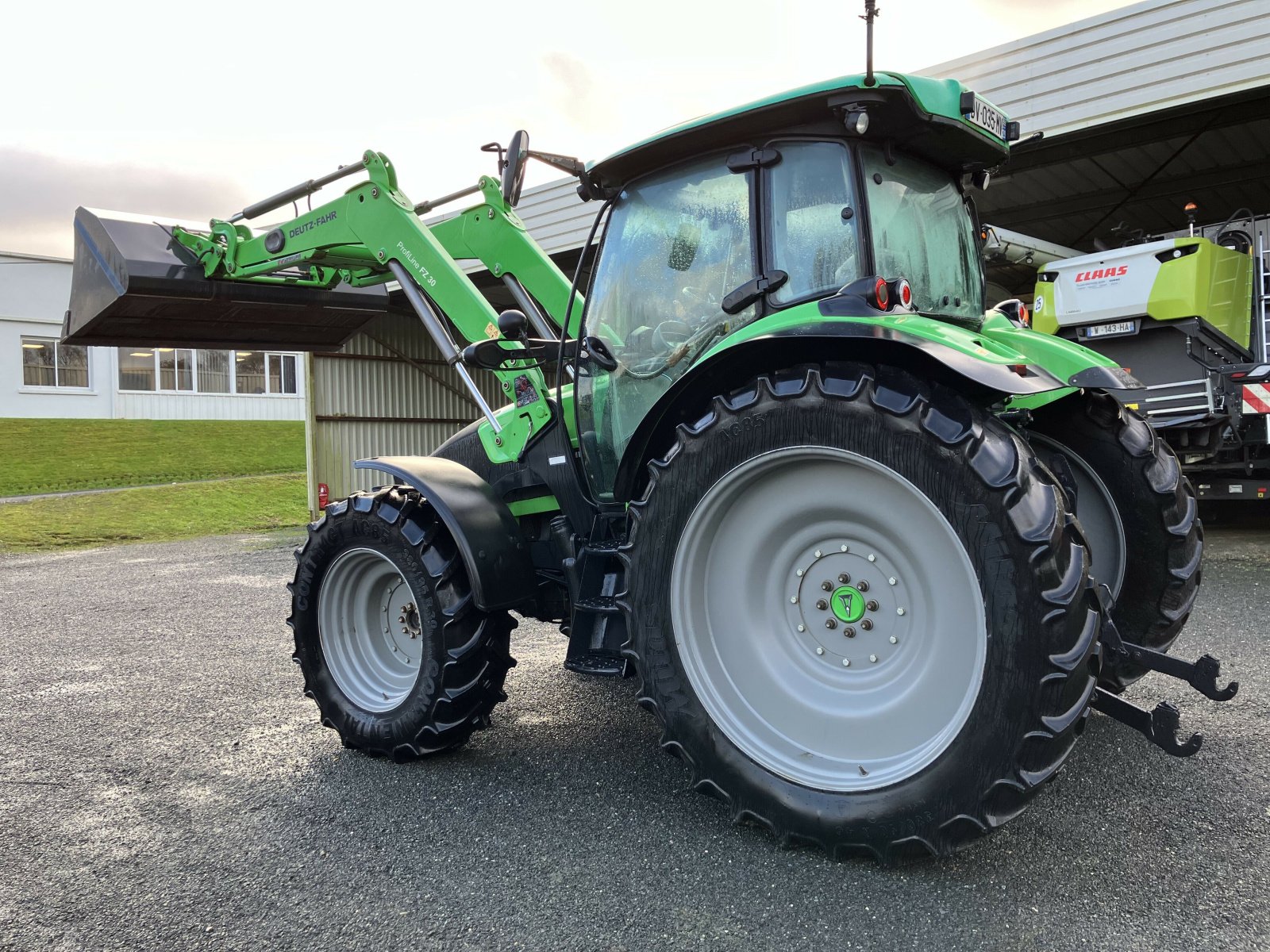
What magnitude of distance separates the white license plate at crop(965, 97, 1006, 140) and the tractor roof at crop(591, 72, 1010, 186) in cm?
2

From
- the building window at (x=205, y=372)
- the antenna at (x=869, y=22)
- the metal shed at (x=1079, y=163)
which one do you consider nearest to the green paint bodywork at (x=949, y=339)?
the antenna at (x=869, y=22)

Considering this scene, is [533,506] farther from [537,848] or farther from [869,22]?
[869,22]

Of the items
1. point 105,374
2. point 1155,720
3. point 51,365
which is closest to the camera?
point 1155,720

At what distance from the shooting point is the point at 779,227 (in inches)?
125

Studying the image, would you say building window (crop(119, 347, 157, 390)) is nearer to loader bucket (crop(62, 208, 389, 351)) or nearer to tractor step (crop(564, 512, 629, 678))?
loader bucket (crop(62, 208, 389, 351))

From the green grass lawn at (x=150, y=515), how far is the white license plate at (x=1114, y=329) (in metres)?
12.0

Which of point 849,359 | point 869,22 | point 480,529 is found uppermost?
point 869,22

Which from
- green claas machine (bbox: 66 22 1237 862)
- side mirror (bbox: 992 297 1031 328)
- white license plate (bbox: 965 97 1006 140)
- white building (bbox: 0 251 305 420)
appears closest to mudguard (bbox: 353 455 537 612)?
green claas machine (bbox: 66 22 1237 862)

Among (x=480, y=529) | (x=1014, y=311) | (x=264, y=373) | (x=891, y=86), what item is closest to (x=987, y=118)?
(x=891, y=86)

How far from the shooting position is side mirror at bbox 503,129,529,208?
14.2 feet

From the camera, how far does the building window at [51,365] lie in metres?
25.5

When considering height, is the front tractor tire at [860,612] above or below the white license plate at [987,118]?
below

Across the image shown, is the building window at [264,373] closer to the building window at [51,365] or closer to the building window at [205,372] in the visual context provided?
the building window at [205,372]

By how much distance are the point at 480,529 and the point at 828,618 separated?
1.42 m
